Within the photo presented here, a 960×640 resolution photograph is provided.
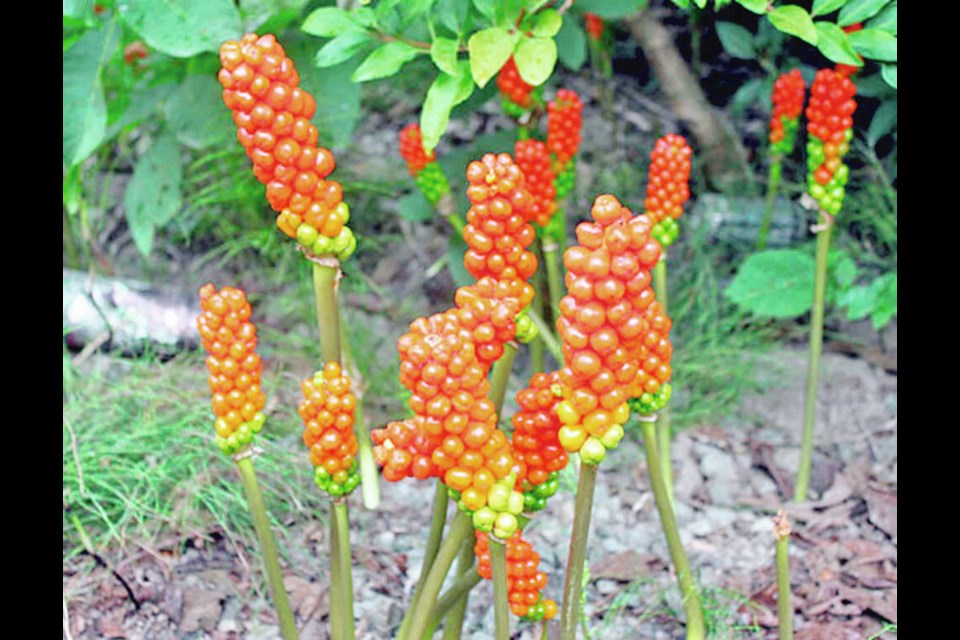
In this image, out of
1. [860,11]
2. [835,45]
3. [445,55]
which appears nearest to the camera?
[445,55]

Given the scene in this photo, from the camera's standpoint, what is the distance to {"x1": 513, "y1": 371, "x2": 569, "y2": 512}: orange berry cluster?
72.2 inches

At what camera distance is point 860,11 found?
2492 millimetres

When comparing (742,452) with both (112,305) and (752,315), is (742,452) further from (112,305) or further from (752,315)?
(112,305)

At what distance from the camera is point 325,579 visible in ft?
9.45

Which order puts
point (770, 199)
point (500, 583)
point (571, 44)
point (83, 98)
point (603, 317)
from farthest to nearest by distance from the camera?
point (770, 199), point (571, 44), point (83, 98), point (500, 583), point (603, 317)

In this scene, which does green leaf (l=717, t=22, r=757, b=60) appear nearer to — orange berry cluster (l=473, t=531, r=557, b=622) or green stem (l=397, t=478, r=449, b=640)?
green stem (l=397, t=478, r=449, b=640)

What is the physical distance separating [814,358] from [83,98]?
203 cm

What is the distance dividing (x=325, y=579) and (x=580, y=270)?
1609 mm

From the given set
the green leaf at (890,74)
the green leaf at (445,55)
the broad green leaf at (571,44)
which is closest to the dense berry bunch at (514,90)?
the broad green leaf at (571,44)

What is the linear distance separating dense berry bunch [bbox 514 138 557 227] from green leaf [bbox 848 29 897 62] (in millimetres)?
744

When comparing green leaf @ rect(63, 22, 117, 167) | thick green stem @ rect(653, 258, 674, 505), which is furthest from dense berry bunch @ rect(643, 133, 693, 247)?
green leaf @ rect(63, 22, 117, 167)

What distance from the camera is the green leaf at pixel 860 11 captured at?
248 cm

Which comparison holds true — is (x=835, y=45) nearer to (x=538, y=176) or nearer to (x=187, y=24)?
(x=538, y=176)

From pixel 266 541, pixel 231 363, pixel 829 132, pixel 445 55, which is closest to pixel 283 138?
pixel 231 363
